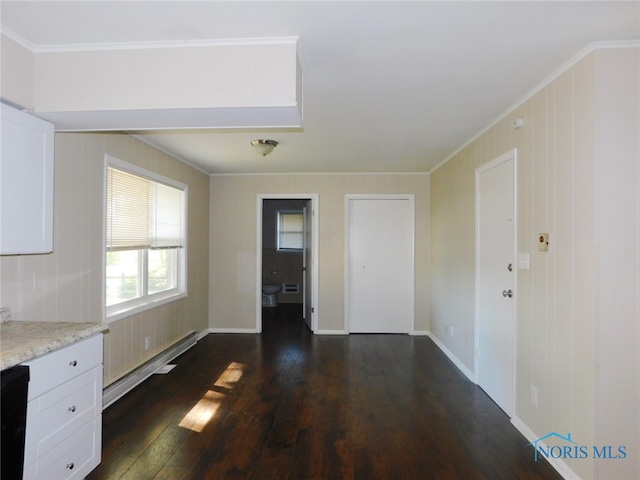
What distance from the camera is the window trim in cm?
273

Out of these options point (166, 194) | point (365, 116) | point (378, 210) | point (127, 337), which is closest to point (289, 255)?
point (378, 210)

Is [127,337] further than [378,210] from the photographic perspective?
No

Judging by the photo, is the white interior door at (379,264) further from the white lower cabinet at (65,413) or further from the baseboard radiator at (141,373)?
the white lower cabinet at (65,413)

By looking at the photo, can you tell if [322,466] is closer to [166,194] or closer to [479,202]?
[479,202]

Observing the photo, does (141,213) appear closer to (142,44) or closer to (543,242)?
(142,44)

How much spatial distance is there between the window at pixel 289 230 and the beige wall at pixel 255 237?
2.35 meters

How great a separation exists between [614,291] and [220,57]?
2316 mm

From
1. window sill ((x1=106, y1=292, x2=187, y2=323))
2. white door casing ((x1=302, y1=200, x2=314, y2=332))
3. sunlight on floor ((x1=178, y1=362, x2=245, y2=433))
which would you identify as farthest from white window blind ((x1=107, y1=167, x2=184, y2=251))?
white door casing ((x1=302, y1=200, x2=314, y2=332))

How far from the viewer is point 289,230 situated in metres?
7.28

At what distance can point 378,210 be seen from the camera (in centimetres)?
485

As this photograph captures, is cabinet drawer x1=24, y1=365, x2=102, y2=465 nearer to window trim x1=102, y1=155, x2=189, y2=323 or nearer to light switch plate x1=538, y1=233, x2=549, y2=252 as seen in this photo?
window trim x1=102, y1=155, x2=189, y2=323

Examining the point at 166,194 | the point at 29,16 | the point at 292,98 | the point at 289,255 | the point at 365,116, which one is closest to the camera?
the point at 29,16

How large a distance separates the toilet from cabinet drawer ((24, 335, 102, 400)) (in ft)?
16.1

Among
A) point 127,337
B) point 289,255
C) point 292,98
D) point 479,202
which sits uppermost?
point 292,98
